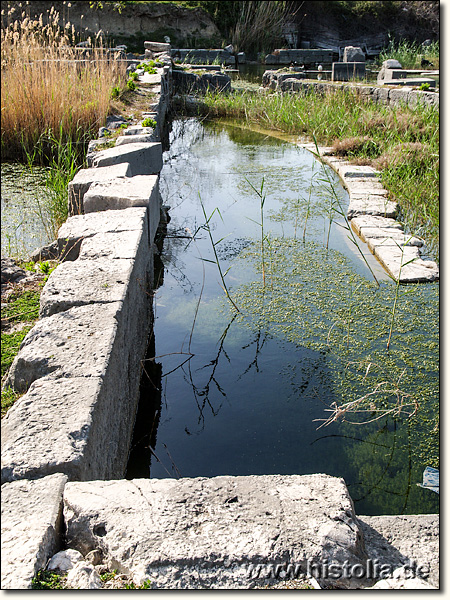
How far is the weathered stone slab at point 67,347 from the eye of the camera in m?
2.19

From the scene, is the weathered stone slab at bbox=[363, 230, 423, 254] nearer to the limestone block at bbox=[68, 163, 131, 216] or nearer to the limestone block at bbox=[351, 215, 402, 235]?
the limestone block at bbox=[351, 215, 402, 235]

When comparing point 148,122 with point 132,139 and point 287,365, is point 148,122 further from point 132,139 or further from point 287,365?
point 287,365

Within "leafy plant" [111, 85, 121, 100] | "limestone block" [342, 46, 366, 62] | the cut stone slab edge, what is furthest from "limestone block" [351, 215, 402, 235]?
"limestone block" [342, 46, 366, 62]

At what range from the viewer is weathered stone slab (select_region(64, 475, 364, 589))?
1470 millimetres

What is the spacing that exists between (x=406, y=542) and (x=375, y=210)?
4.22 metres

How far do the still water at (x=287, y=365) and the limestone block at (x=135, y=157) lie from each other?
1.99 feet

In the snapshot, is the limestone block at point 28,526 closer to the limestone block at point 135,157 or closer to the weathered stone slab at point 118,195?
the weathered stone slab at point 118,195

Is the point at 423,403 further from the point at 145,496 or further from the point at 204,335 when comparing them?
the point at 145,496

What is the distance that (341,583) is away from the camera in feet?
4.89

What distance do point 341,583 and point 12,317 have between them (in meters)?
2.15

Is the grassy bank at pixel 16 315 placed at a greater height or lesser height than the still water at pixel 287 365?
greater

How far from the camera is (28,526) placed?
1.52 m

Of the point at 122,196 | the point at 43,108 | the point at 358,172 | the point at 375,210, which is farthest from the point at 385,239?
the point at 43,108

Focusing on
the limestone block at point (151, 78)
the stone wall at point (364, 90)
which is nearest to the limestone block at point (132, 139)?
the limestone block at point (151, 78)
